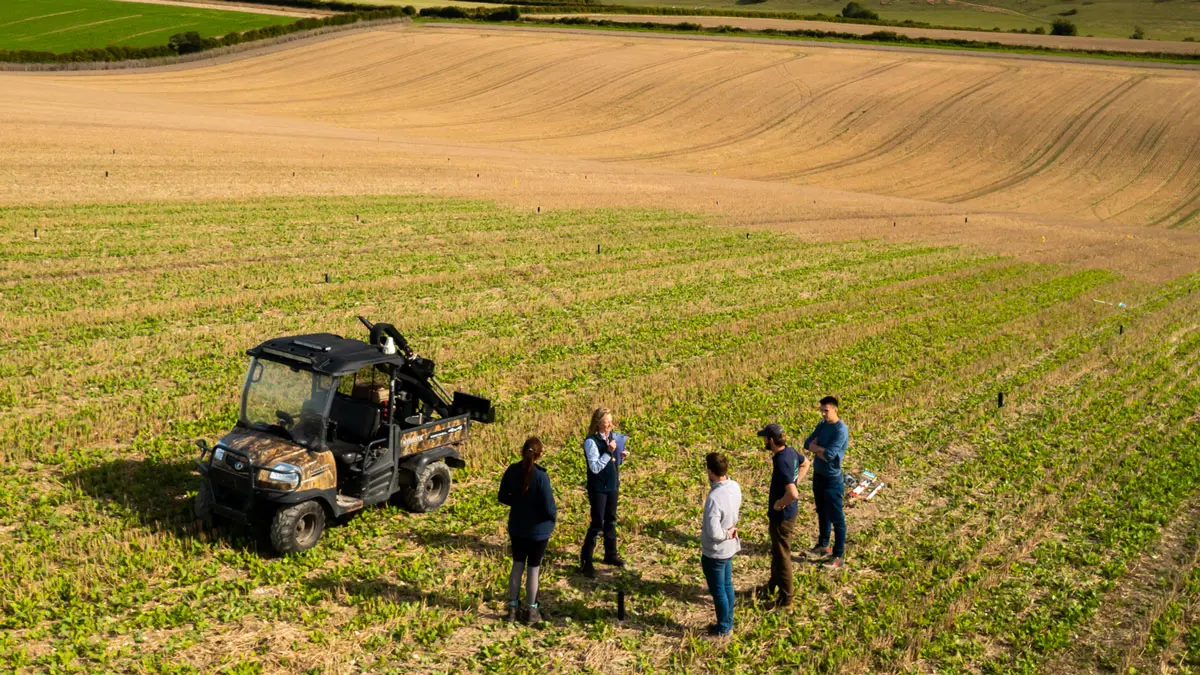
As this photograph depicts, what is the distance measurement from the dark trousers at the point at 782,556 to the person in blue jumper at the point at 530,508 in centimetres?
244

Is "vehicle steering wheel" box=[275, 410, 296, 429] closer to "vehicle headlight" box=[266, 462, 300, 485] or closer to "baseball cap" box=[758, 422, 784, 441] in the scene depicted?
"vehicle headlight" box=[266, 462, 300, 485]

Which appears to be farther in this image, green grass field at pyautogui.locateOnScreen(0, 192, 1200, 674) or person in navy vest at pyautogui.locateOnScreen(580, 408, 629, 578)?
person in navy vest at pyautogui.locateOnScreen(580, 408, 629, 578)

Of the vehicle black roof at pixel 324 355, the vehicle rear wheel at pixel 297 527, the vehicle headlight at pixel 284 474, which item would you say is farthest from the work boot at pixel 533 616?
the vehicle black roof at pixel 324 355

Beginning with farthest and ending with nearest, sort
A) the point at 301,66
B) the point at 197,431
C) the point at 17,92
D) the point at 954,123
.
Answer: the point at 301,66 < the point at 954,123 < the point at 17,92 < the point at 197,431

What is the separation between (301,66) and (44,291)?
72.2m

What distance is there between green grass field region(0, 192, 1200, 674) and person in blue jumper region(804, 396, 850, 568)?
0.44 meters

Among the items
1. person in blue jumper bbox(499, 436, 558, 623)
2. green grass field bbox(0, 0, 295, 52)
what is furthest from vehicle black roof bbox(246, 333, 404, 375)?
green grass field bbox(0, 0, 295, 52)

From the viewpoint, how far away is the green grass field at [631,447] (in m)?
9.76

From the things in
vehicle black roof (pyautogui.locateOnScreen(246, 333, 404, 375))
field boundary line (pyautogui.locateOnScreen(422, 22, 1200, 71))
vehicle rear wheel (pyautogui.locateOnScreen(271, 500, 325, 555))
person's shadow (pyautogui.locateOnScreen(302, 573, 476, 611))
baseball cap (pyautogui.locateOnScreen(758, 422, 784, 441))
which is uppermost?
field boundary line (pyautogui.locateOnScreen(422, 22, 1200, 71))

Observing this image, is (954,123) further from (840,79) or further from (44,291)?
(44,291)

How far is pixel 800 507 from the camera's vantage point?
43.9 ft

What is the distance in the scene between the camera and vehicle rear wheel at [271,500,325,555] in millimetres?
10711

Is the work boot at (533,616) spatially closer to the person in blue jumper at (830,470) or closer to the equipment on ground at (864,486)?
the person in blue jumper at (830,470)

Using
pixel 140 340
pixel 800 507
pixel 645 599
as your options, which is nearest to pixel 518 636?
pixel 645 599
